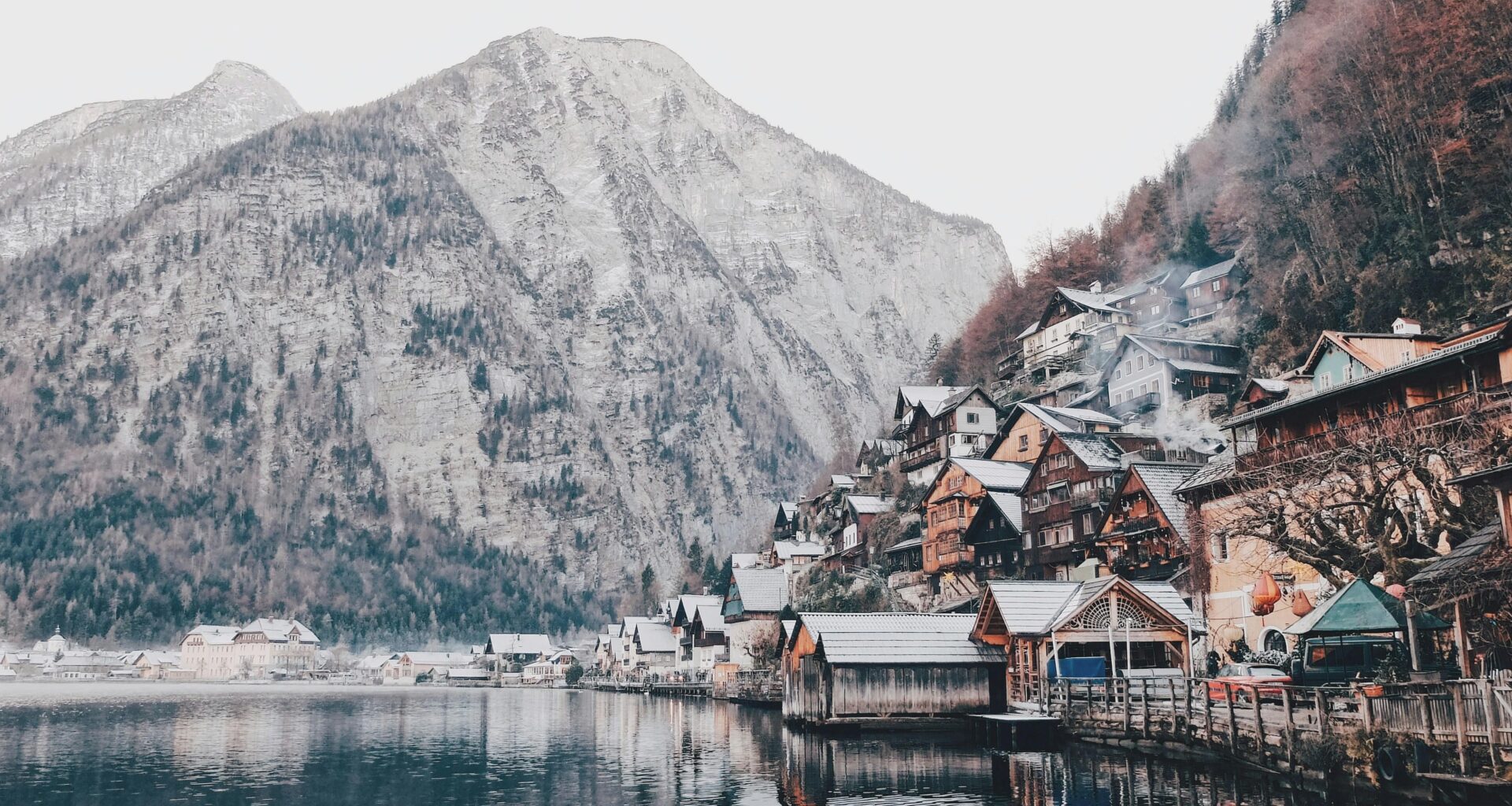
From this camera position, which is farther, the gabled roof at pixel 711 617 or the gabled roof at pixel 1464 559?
the gabled roof at pixel 711 617

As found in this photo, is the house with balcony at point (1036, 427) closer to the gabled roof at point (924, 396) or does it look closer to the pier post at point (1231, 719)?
the gabled roof at point (924, 396)

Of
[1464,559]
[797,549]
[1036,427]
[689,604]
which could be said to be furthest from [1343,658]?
[689,604]

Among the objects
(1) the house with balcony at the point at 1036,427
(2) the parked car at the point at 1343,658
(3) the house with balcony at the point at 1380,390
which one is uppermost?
(1) the house with balcony at the point at 1036,427

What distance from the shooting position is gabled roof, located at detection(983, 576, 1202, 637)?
48562mm

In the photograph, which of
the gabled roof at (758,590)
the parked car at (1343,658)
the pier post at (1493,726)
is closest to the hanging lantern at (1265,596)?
the parked car at (1343,658)

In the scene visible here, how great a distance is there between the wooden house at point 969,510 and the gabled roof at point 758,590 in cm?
2276

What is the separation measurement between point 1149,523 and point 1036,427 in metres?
23.6

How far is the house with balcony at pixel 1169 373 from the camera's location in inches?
3226

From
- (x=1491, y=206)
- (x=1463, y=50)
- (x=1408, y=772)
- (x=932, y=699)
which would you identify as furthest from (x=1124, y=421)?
(x=1408, y=772)

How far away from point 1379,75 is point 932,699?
2303 inches

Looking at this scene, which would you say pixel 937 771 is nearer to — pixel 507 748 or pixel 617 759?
pixel 617 759

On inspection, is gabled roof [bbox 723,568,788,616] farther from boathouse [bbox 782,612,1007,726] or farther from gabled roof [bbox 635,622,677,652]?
boathouse [bbox 782,612,1007,726]

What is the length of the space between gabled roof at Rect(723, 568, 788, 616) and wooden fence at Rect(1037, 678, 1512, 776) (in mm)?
57912

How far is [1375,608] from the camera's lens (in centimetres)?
3183
